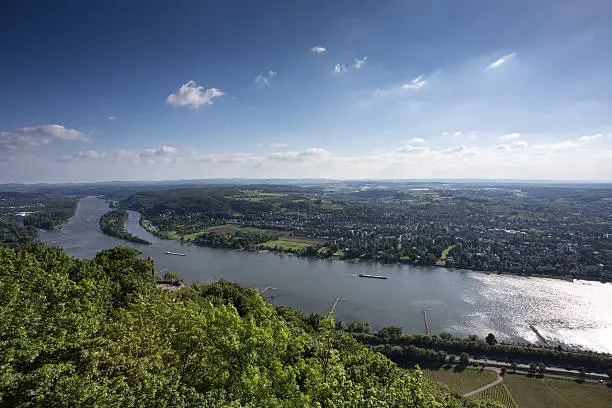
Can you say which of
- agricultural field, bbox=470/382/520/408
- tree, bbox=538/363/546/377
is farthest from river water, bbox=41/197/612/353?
agricultural field, bbox=470/382/520/408

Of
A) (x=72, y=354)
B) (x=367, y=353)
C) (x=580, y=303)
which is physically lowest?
(x=580, y=303)

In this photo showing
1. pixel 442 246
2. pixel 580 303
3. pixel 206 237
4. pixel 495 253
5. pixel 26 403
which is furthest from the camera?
pixel 206 237

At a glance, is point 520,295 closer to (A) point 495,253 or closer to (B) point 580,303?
(B) point 580,303

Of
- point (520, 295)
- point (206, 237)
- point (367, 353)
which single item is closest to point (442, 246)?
point (520, 295)

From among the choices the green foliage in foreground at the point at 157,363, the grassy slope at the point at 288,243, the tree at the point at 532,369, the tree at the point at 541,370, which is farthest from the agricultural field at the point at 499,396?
the grassy slope at the point at 288,243

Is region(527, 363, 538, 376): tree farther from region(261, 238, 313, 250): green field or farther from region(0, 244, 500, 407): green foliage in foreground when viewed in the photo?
region(261, 238, 313, 250): green field

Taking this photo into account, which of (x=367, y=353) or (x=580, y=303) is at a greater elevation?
(x=367, y=353)
